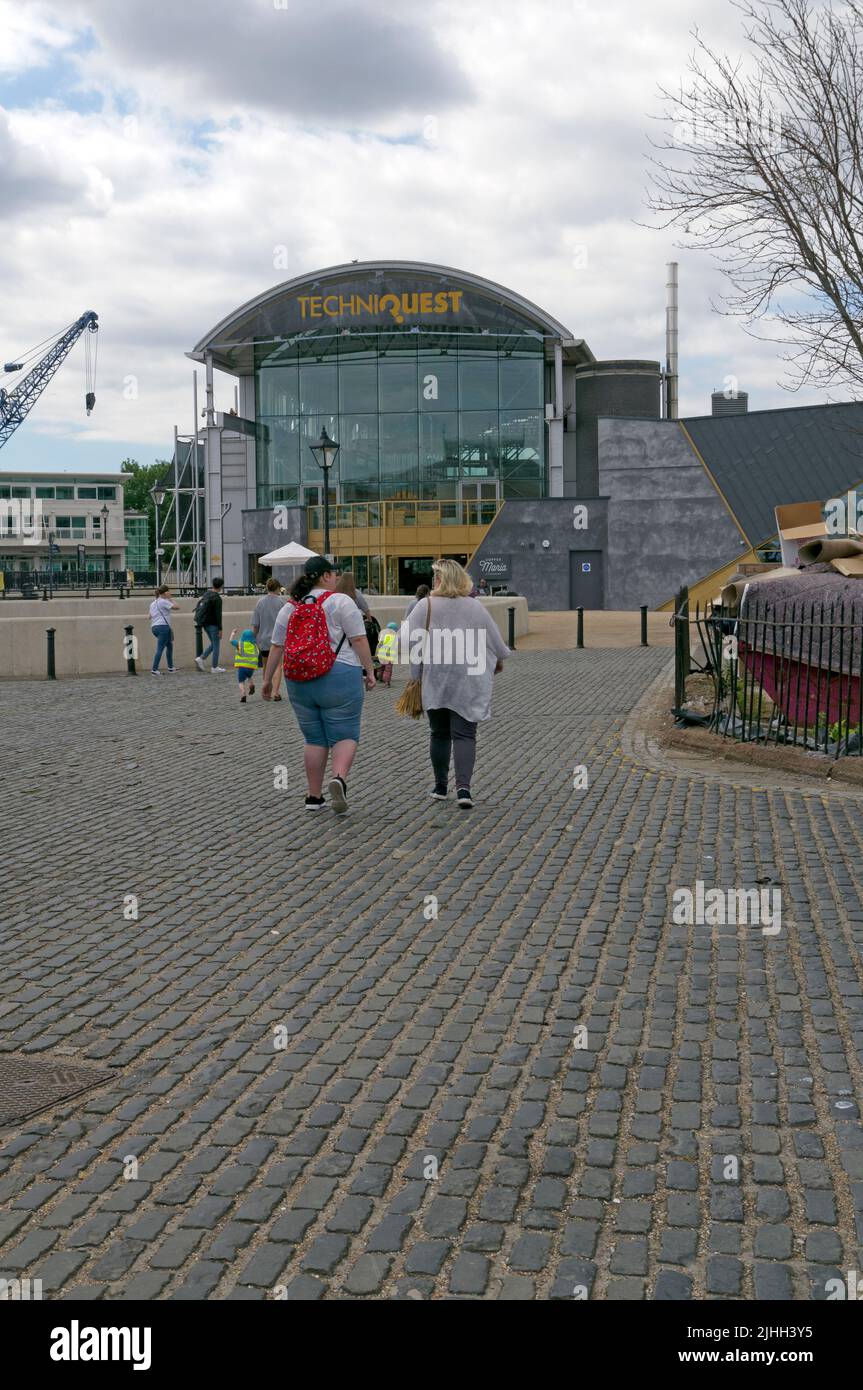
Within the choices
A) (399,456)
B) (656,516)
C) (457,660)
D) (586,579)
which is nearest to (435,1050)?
(457,660)

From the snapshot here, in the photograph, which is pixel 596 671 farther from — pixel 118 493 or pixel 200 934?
pixel 118 493

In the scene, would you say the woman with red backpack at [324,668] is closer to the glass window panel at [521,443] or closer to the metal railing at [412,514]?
the metal railing at [412,514]

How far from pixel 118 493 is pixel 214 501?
249 feet

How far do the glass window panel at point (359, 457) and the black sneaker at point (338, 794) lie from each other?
48.9 meters

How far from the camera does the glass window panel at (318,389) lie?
58.7 m

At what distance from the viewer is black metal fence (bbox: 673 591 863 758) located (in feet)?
37.1

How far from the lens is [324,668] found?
906 cm

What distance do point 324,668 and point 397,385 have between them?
50117 mm

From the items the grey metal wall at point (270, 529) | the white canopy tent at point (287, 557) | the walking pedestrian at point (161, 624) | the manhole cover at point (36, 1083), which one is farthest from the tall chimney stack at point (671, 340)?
Result: the manhole cover at point (36, 1083)

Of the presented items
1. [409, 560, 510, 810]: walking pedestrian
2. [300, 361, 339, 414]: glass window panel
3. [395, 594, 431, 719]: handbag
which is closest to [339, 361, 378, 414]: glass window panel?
[300, 361, 339, 414]: glass window panel

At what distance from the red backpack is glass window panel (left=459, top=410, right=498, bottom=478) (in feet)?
159

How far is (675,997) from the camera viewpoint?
529cm

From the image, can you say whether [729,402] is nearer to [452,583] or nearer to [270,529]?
[270,529]

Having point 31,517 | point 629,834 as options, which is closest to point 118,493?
point 31,517
